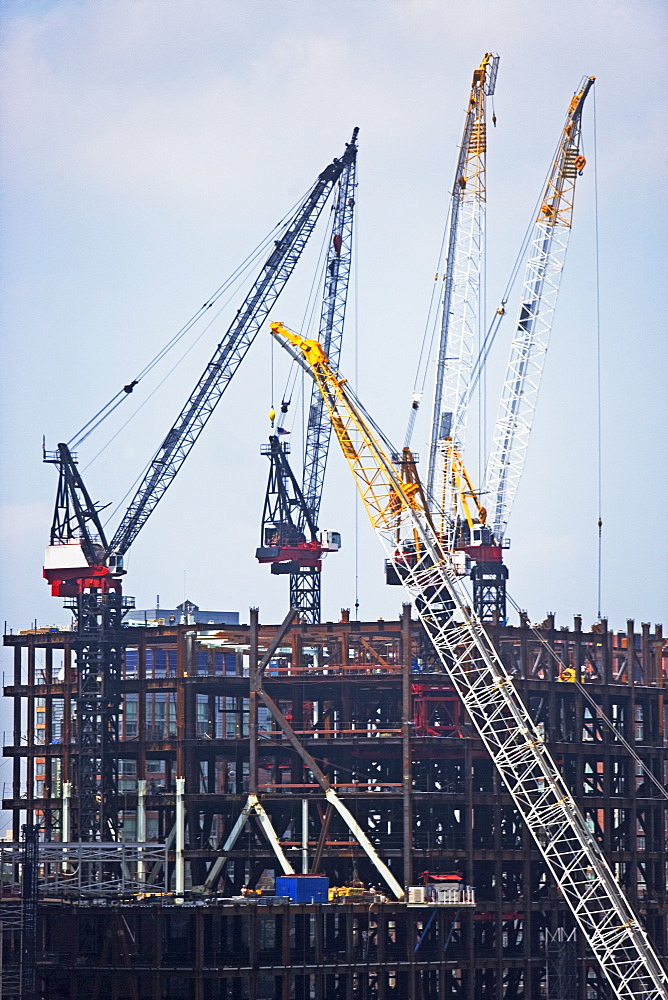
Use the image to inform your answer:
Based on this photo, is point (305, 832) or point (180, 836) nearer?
point (305, 832)

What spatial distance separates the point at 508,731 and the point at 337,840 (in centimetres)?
1431

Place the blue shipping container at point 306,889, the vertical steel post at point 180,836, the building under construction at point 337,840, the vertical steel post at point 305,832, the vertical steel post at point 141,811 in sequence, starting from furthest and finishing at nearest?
the vertical steel post at point 141,811 < the vertical steel post at point 180,836 < the vertical steel post at point 305,832 < the blue shipping container at point 306,889 < the building under construction at point 337,840

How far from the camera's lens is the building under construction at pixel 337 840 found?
4257 inches

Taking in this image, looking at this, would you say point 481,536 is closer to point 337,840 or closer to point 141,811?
point 337,840

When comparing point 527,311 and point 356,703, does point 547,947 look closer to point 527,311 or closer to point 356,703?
point 356,703

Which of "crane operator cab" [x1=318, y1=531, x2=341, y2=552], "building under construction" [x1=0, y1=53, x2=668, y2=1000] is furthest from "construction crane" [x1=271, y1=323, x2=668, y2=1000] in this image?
"crane operator cab" [x1=318, y1=531, x2=341, y2=552]

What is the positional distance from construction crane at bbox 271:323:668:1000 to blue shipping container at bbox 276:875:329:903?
13727 millimetres

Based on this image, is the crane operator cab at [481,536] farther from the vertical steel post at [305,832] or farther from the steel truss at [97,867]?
the steel truss at [97,867]

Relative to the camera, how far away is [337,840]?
124 metres

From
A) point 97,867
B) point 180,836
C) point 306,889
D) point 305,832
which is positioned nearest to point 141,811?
point 180,836

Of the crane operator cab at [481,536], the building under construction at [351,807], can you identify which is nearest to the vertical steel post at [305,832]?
the building under construction at [351,807]

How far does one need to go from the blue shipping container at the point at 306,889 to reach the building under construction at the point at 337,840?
0.19 meters

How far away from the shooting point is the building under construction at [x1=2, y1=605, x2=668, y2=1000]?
108 metres

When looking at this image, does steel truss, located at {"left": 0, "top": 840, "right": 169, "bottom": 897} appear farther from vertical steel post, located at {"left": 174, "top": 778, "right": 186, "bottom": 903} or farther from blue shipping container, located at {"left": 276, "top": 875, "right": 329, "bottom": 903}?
blue shipping container, located at {"left": 276, "top": 875, "right": 329, "bottom": 903}
